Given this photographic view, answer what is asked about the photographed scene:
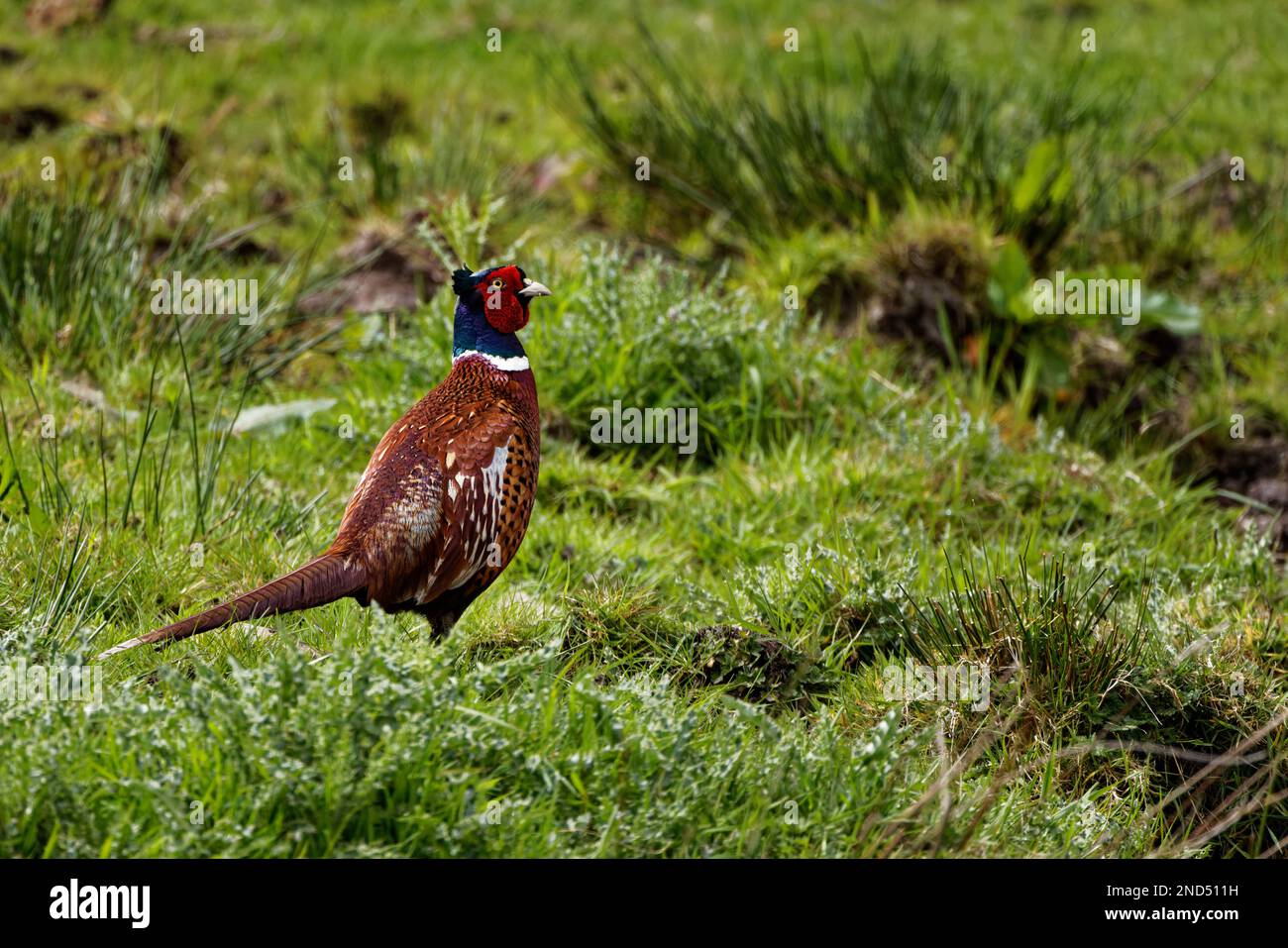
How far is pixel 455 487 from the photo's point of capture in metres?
2.97

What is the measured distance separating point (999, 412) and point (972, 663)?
1.99 m

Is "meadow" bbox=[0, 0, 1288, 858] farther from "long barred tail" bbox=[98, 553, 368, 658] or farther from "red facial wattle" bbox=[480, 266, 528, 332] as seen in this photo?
"red facial wattle" bbox=[480, 266, 528, 332]

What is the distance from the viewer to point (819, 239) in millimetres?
5734

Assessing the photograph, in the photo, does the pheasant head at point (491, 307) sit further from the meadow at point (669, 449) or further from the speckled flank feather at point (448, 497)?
the meadow at point (669, 449)

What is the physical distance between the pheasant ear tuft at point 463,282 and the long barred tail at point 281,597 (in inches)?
27.1

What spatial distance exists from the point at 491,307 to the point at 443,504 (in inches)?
19.1

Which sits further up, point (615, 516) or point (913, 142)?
point (913, 142)

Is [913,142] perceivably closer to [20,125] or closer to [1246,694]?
[1246,694]

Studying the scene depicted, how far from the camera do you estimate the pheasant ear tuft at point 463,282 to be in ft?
10.2

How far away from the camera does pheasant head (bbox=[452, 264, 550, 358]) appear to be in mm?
3139

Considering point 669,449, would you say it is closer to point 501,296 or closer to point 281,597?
point 501,296

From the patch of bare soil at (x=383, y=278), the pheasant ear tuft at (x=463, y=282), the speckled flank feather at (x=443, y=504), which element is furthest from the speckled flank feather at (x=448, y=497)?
the patch of bare soil at (x=383, y=278)
